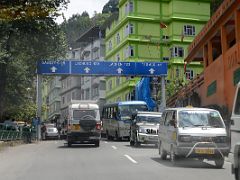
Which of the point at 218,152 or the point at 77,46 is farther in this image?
the point at 77,46

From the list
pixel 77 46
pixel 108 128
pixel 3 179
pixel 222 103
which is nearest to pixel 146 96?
pixel 108 128

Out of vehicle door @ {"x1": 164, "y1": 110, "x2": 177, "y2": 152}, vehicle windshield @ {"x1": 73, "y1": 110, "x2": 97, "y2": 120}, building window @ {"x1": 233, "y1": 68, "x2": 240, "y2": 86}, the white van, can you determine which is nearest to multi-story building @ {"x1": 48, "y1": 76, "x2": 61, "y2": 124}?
vehicle windshield @ {"x1": 73, "y1": 110, "x2": 97, "y2": 120}

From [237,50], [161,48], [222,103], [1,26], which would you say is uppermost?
[161,48]

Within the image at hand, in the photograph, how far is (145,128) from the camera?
93.1 ft

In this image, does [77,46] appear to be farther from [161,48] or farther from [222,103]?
[222,103]

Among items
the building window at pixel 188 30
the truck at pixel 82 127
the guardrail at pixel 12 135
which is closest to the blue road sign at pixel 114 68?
the guardrail at pixel 12 135

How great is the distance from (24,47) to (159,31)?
3535 cm

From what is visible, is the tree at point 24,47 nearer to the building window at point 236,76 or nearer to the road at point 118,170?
the building window at point 236,76

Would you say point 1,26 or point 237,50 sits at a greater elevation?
point 1,26

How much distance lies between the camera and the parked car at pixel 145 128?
28.1m

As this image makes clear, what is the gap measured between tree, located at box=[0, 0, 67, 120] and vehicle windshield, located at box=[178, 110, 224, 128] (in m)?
14.5

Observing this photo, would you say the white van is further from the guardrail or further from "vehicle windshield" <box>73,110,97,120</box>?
the guardrail

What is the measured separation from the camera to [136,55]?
71.1m

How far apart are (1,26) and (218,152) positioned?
2130 centimetres
